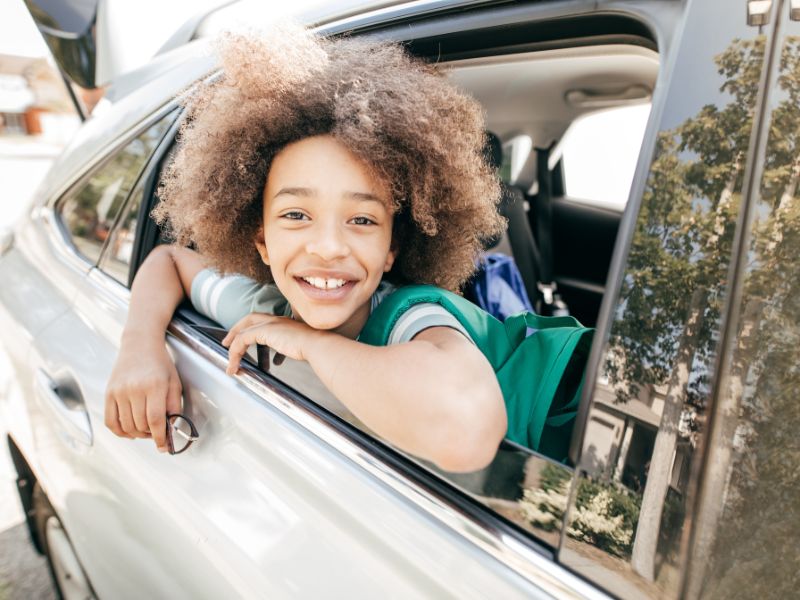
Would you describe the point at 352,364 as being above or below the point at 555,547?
above

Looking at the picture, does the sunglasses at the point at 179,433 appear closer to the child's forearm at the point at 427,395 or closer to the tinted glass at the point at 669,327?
the child's forearm at the point at 427,395

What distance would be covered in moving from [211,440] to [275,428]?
0.17 metres

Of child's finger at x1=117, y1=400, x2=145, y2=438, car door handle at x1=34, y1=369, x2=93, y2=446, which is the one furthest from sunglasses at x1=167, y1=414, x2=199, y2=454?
car door handle at x1=34, y1=369, x2=93, y2=446

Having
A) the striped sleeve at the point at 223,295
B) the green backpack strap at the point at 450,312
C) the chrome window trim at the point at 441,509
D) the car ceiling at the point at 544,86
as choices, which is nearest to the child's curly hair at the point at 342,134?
the striped sleeve at the point at 223,295

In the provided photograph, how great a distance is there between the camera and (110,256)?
1.79 m

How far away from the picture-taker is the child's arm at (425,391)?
86 cm

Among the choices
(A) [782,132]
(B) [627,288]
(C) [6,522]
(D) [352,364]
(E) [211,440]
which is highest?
(A) [782,132]

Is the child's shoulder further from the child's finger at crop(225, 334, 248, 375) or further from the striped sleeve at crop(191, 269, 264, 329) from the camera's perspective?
the striped sleeve at crop(191, 269, 264, 329)

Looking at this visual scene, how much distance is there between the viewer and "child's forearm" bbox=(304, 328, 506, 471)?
86cm

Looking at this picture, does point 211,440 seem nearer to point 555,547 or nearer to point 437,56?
point 555,547

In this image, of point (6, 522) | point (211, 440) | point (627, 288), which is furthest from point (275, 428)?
point (6, 522)

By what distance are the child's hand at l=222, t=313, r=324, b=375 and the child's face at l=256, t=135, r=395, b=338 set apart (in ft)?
0.19

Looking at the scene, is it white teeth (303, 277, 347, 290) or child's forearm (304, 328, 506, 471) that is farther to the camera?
white teeth (303, 277, 347, 290)

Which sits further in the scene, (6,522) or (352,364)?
(6,522)
